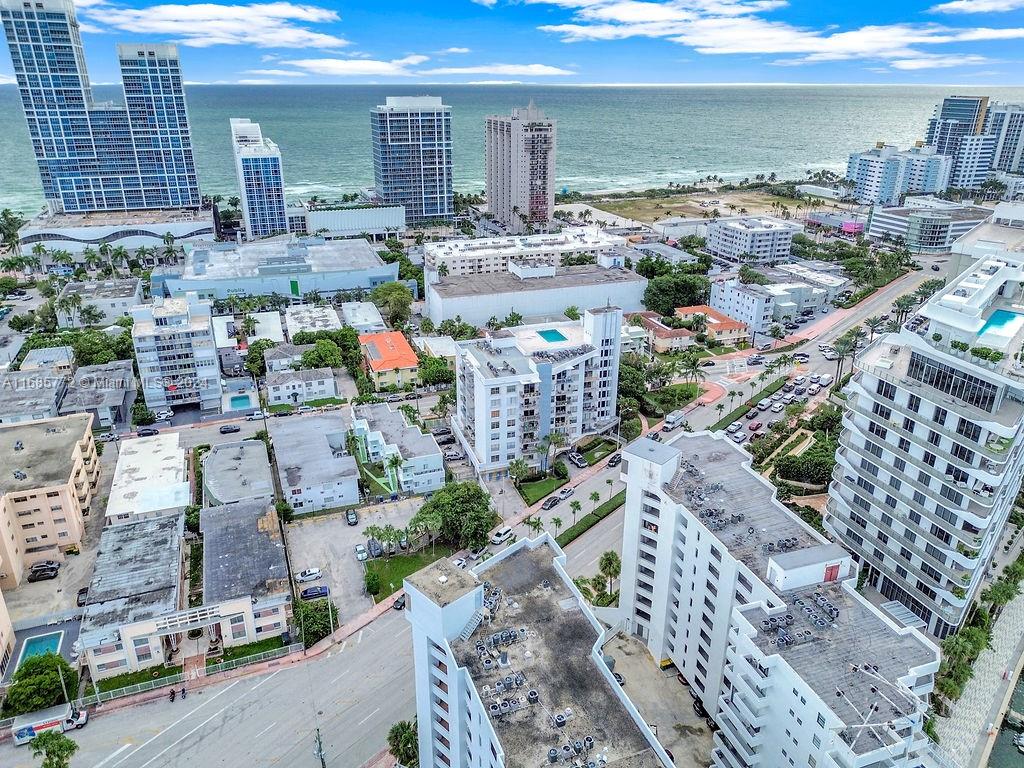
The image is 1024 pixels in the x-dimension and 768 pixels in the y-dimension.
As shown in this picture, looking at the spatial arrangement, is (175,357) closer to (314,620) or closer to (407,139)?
(314,620)

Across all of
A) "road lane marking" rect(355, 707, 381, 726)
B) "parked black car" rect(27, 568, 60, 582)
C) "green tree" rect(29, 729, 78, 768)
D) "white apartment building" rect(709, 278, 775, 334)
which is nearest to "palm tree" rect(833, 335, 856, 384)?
"white apartment building" rect(709, 278, 775, 334)

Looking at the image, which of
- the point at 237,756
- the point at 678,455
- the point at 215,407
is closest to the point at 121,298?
the point at 215,407

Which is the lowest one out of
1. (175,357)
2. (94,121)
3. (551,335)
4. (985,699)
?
(985,699)

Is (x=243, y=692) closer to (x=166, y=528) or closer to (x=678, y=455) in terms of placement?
(x=166, y=528)

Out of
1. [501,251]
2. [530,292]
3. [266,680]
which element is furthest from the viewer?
[501,251]

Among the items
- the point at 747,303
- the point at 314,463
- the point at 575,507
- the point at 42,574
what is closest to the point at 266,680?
the point at 42,574
